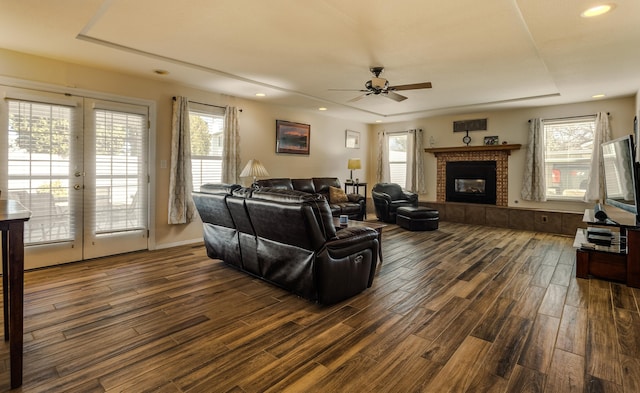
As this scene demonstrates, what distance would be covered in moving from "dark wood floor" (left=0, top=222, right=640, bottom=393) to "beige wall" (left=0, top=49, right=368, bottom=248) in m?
1.49

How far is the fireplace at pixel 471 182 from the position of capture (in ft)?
23.6

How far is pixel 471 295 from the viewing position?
3068mm

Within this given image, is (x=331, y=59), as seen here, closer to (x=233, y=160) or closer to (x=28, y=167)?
(x=233, y=160)

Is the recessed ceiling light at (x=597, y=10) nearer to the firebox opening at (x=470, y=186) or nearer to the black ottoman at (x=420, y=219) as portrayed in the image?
the black ottoman at (x=420, y=219)

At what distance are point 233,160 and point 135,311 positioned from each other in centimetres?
337

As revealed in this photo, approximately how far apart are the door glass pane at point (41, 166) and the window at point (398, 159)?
698 cm

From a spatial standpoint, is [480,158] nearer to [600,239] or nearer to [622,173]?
[622,173]

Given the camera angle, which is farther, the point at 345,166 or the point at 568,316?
the point at 345,166

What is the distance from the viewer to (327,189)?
714cm

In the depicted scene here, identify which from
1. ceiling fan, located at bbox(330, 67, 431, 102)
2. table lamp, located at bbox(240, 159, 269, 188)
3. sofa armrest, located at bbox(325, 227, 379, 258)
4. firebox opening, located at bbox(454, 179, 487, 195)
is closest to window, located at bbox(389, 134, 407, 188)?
firebox opening, located at bbox(454, 179, 487, 195)

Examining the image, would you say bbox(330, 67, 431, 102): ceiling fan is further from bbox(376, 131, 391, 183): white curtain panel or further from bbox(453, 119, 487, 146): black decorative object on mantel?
bbox(376, 131, 391, 183): white curtain panel

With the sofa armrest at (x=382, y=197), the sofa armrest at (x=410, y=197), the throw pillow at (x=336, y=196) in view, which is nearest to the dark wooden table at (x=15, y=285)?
the throw pillow at (x=336, y=196)

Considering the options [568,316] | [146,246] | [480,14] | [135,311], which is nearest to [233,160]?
[146,246]

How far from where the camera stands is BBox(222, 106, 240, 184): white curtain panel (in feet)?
18.3
